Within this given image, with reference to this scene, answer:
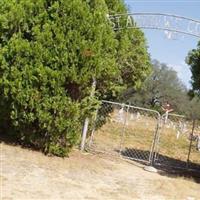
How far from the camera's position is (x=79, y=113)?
33.4 ft

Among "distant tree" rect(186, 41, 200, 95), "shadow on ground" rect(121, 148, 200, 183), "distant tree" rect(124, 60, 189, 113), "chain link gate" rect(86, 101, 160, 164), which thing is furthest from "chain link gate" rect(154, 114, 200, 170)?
"distant tree" rect(124, 60, 189, 113)

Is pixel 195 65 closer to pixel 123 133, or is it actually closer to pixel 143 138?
pixel 123 133

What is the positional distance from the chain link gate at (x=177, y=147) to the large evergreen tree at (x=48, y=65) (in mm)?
4025

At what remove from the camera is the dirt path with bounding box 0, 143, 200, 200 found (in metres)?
7.36

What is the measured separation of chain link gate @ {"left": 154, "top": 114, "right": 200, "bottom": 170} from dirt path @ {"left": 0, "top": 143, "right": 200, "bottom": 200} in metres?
2.89

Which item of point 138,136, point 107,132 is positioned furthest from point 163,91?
point 107,132

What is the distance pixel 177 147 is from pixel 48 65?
10343 mm

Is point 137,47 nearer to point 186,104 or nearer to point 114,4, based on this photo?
point 114,4

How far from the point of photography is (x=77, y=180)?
336 inches

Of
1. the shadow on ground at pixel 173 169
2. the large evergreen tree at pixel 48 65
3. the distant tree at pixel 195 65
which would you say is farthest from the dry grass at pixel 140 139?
the large evergreen tree at pixel 48 65

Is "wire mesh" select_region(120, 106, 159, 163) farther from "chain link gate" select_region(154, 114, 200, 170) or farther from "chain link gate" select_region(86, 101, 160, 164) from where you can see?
"chain link gate" select_region(154, 114, 200, 170)

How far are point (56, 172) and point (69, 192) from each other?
4.29 feet

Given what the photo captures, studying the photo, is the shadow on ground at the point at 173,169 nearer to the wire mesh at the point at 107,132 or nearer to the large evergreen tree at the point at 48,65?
the wire mesh at the point at 107,132

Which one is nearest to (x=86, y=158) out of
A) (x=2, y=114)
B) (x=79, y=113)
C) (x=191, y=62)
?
(x=79, y=113)
